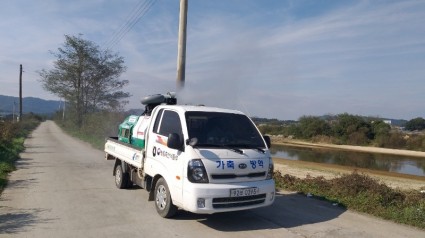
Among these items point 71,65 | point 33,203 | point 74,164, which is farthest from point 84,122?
point 33,203

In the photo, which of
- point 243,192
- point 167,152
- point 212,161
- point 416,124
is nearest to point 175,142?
point 167,152

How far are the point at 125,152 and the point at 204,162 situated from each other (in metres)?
3.50

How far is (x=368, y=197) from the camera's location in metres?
8.76

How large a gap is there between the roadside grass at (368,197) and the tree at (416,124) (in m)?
89.5

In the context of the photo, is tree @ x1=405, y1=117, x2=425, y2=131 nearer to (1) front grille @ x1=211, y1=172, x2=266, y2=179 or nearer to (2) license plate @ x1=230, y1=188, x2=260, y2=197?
(1) front grille @ x1=211, y1=172, x2=266, y2=179

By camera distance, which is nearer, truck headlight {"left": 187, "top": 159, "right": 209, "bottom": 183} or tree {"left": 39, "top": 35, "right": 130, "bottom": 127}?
truck headlight {"left": 187, "top": 159, "right": 209, "bottom": 183}

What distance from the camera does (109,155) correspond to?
1095 cm

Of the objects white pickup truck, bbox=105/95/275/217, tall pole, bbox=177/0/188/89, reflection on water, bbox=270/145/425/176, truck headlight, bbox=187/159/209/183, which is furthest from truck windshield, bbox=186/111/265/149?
reflection on water, bbox=270/145/425/176

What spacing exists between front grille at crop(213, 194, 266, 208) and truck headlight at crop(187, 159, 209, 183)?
38 cm

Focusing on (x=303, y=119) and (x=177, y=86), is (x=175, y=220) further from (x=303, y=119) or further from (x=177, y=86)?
(x=303, y=119)

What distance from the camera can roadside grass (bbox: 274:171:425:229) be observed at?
24.8ft

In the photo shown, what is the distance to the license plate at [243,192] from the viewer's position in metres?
6.26

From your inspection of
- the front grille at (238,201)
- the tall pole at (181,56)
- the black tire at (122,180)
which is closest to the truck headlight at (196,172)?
the front grille at (238,201)

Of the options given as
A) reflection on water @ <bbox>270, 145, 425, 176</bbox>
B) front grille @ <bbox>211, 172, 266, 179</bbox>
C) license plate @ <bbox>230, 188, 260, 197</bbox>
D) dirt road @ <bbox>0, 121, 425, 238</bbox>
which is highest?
front grille @ <bbox>211, 172, 266, 179</bbox>
